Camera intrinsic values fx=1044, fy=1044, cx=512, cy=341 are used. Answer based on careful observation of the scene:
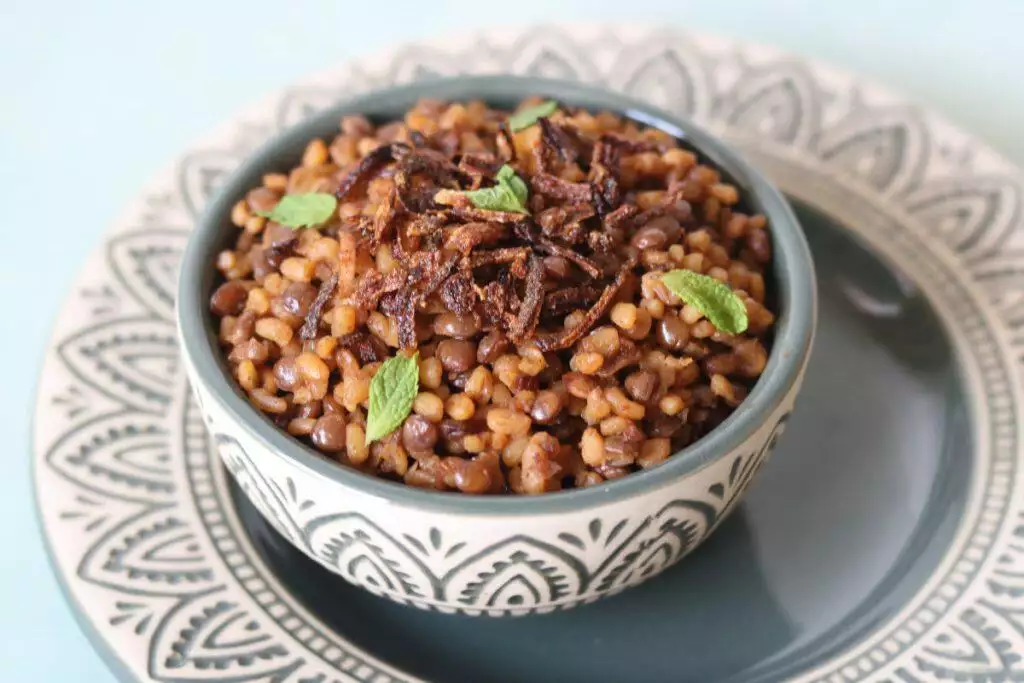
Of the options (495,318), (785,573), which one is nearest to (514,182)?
(495,318)

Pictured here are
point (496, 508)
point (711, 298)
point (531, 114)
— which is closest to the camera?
point (496, 508)

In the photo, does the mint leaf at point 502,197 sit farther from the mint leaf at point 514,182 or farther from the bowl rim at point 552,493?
the bowl rim at point 552,493

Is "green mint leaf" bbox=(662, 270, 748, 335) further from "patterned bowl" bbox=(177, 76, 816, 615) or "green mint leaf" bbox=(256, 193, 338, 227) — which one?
"green mint leaf" bbox=(256, 193, 338, 227)

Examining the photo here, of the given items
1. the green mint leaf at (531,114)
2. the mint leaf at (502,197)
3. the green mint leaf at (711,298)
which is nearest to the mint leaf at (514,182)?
the mint leaf at (502,197)

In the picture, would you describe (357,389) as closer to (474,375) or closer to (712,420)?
(474,375)

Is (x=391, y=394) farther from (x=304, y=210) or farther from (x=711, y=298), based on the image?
(x=711, y=298)

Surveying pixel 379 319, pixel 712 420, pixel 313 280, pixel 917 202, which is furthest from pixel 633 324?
pixel 917 202
